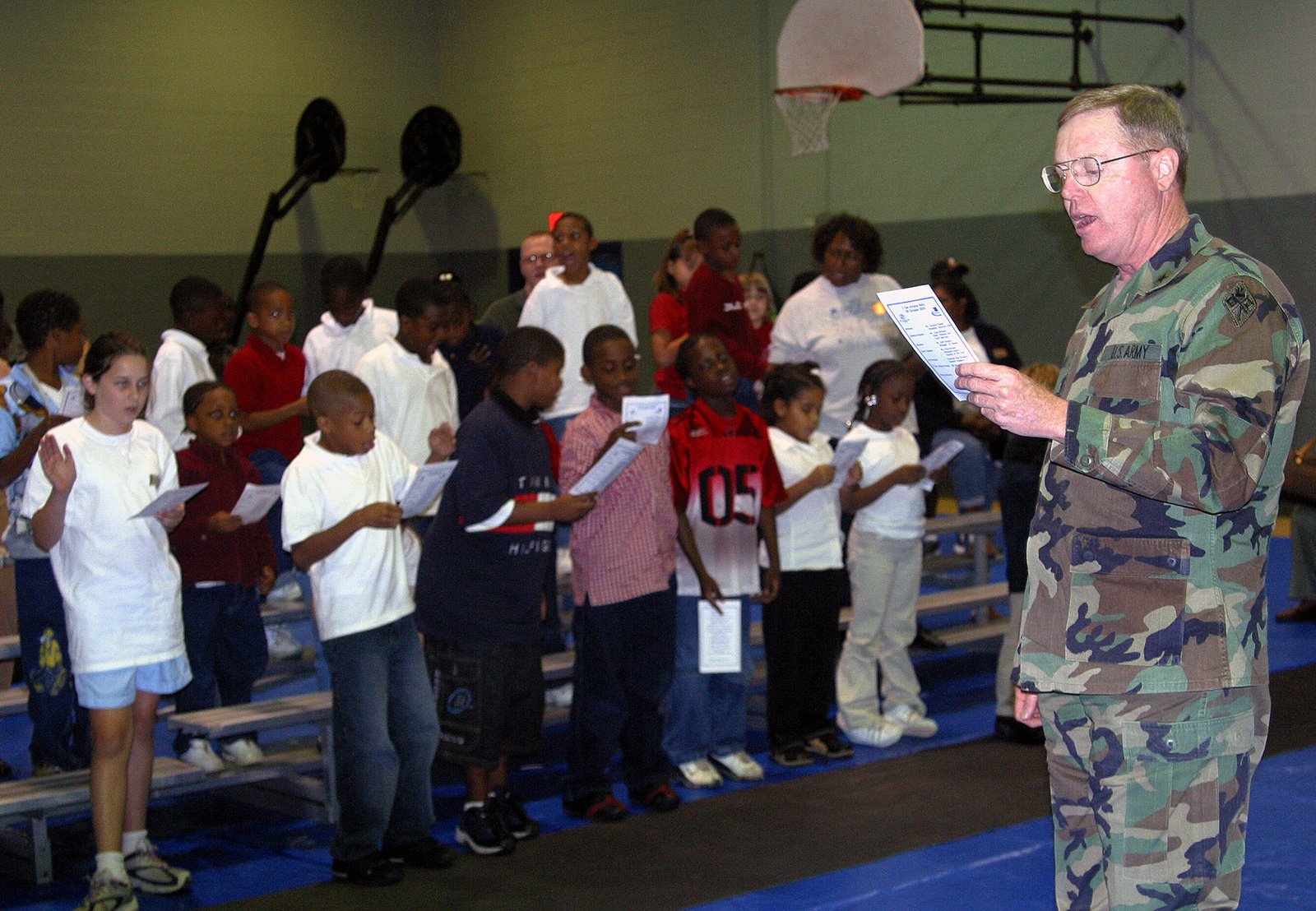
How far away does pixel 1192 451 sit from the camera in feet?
6.54

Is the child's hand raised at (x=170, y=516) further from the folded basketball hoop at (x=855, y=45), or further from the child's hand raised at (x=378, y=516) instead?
the folded basketball hoop at (x=855, y=45)

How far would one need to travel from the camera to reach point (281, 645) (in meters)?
6.54

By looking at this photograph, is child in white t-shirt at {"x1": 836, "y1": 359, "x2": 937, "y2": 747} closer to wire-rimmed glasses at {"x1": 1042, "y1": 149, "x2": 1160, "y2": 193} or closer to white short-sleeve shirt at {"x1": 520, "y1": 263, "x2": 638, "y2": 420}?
white short-sleeve shirt at {"x1": 520, "y1": 263, "x2": 638, "y2": 420}

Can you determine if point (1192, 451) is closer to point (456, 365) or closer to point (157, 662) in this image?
point (157, 662)

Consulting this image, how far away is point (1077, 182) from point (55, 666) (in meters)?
3.62

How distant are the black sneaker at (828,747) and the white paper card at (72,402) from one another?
9.91 feet

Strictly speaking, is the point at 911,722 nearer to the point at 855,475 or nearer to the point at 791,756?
the point at 791,756

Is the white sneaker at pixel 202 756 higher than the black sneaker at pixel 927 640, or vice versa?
the white sneaker at pixel 202 756

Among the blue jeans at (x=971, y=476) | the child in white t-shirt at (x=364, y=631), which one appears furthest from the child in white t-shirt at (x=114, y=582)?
the blue jeans at (x=971, y=476)

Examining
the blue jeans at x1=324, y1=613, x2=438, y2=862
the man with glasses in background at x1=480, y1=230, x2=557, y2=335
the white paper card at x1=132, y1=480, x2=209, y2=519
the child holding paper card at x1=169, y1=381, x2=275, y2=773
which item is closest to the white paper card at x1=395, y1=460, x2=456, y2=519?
the blue jeans at x1=324, y1=613, x2=438, y2=862

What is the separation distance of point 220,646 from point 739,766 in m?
1.99

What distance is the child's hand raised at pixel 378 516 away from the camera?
3.95 metres

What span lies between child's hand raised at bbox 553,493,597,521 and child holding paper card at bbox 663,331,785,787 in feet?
2.18

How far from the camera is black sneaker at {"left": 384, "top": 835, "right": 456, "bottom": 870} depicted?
4195 millimetres
